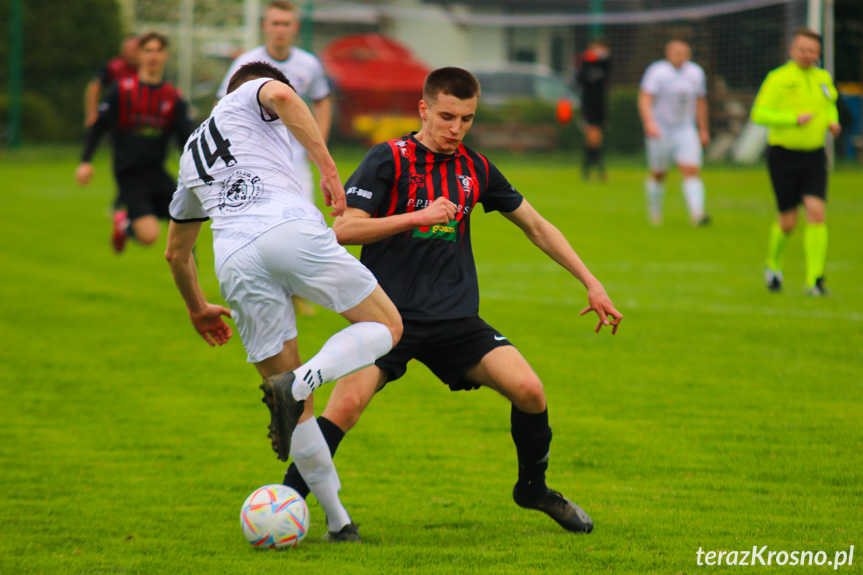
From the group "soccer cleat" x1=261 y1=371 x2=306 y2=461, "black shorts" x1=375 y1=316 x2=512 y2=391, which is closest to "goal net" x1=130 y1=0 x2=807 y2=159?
"black shorts" x1=375 y1=316 x2=512 y2=391

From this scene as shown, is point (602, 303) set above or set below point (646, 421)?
above

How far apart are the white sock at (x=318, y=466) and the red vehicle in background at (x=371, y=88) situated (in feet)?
65.5

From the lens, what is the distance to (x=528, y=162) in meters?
24.1

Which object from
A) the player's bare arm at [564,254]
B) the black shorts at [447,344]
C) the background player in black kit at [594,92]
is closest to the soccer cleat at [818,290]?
the player's bare arm at [564,254]

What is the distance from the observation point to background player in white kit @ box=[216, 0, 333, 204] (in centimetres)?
822

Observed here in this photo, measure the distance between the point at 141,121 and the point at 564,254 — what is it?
21.1 ft

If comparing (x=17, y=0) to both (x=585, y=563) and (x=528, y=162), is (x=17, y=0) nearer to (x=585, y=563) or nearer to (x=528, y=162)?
(x=528, y=162)

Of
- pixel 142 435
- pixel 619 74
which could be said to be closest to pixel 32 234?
pixel 142 435

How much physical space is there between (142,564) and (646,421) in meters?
3.11

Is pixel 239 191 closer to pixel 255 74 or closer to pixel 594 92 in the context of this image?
pixel 255 74

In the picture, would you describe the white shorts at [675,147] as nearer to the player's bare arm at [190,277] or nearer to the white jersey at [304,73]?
the white jersey at [304,73]

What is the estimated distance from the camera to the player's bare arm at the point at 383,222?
12.1ft

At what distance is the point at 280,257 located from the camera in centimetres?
360

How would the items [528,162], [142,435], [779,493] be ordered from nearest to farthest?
1. [779,493]
2. [142,435]
3. [528,162]
